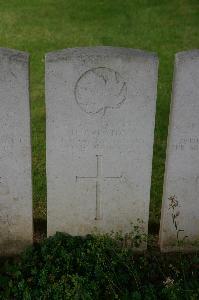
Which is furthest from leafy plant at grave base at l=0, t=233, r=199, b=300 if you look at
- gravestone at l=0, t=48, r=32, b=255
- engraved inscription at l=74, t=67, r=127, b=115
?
engraved inscription at l=74, t=67, r=127, b=115

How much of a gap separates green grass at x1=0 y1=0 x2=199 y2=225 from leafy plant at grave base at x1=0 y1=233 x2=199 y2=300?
8.13ft

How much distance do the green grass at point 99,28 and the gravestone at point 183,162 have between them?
84.6 inches

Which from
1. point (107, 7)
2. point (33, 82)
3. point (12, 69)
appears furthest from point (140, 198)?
point (107, 7)

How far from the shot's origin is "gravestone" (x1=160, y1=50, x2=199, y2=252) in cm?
434

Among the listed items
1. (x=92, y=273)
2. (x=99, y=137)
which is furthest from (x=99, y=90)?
(x=92, y=273)

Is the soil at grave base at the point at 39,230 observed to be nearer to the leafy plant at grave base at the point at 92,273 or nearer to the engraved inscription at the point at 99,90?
the leafy plant at grave base at the point at 92,273

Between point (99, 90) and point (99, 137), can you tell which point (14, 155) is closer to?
point (99, 137)

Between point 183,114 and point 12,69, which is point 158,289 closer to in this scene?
point 183,114

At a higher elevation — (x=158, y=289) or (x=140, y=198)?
(x=140, y=198)

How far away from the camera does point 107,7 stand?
11117mm

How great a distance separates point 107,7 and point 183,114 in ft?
23.3

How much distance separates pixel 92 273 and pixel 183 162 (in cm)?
116

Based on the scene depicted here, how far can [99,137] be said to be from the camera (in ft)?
15.0

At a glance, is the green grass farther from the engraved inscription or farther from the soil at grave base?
the engraved inscription
